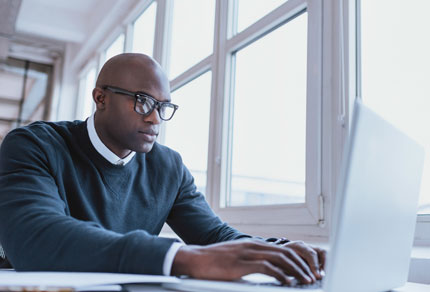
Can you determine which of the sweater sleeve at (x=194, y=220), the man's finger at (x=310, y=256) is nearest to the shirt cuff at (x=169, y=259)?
the man's finger at (x=310, y=256)

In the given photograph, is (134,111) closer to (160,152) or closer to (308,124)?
(160,152)

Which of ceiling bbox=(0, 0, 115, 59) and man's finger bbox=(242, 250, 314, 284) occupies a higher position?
ceiling bbox=(0, 0, 115, 59)

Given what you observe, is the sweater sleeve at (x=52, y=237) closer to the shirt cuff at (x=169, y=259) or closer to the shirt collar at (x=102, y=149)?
the shirt cuff at (x=169, y=259)

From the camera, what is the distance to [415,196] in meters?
0.82

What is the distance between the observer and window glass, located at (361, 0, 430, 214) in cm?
130

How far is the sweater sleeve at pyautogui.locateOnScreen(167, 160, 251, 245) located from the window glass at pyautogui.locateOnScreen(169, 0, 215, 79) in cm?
117

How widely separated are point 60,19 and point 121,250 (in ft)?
14.7

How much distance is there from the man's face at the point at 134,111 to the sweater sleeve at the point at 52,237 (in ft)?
1.16

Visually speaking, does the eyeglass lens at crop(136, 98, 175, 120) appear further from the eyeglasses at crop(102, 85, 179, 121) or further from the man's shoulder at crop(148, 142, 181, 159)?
the man's shoulder at crop(148, 142, 181, 159)

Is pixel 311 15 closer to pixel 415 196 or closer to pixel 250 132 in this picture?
pixel 250 132

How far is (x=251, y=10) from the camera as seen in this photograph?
2.17 meters

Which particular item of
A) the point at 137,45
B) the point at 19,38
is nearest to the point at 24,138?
the point at 137,45

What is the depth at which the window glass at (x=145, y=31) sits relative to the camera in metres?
3.31

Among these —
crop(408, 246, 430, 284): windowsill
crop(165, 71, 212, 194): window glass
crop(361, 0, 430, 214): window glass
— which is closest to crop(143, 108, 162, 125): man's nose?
crop(361, 0, 430, 214): window glass
